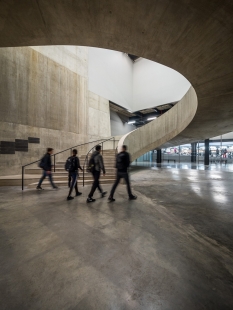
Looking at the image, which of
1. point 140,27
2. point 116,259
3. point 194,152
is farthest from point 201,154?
point 116,259

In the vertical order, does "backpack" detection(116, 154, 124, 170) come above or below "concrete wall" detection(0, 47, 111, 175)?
below

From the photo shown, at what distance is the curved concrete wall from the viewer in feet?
26.6

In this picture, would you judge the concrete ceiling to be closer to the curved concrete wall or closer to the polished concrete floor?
the polished concrete floor

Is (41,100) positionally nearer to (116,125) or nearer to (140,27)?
(140,27)

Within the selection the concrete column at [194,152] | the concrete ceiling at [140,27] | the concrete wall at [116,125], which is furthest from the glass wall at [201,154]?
the concrete ceiling at [140,27]

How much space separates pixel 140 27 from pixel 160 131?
24.5 ft

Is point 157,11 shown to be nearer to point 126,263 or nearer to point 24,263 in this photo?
point 126,263

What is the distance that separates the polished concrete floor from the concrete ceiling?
364cm

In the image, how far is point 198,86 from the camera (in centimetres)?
455

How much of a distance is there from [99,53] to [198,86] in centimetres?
1321

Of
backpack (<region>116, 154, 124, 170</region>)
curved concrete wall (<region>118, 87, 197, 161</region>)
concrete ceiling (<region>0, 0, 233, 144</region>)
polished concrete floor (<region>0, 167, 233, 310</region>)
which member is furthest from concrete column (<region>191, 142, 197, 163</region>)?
backpack (<region>116, 154, 124, 170</region>)

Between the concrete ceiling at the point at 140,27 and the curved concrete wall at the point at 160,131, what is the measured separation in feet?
14.0

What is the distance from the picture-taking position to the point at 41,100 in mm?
8719

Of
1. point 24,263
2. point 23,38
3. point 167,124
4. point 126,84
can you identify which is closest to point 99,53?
point 126,84
